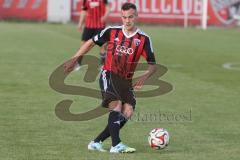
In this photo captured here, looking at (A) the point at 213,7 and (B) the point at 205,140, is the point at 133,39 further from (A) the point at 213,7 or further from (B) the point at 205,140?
(A) the point at 213,7

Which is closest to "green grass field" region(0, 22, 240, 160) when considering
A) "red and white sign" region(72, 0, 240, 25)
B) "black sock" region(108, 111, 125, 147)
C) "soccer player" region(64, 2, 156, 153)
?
"black sock" region(108, 111, 125, 147)

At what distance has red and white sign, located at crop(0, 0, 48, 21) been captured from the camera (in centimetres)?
4266

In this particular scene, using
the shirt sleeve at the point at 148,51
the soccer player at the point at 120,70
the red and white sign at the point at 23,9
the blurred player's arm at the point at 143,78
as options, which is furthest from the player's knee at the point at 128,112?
the red and white sign at the point at 23,9

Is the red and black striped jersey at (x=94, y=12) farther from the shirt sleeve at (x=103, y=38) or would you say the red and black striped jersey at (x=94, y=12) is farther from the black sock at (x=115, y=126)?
the black sock at (x=115, y=126)

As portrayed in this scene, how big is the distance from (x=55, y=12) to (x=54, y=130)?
3342 centimetres

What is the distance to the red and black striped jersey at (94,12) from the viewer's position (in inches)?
746

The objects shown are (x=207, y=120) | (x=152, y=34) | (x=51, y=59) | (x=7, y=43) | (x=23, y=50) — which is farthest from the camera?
(x=152, y=34)

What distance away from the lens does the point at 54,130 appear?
10078mm

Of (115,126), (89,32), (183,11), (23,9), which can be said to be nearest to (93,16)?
(89,32)

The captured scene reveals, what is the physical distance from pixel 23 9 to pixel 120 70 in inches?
1355

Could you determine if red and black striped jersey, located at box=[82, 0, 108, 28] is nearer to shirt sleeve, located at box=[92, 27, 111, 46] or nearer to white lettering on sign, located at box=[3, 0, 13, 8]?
shirt sleeve, located at box=[92, 27, 111, 46]

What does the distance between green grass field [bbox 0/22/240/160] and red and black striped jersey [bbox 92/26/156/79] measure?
996 millimetres

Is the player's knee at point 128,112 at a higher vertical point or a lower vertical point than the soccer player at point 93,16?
higher

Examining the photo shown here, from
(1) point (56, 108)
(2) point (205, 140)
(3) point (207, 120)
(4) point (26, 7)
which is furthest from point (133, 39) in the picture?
(4) point (26, 7)
